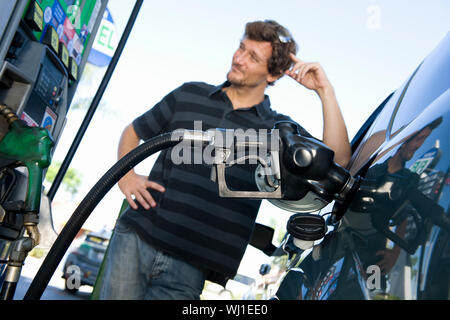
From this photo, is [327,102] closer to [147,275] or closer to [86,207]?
[86,207]

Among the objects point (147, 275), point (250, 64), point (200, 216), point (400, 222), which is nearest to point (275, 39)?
point (250, 64)

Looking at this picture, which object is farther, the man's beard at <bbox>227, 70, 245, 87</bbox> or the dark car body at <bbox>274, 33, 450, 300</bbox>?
the man's beard at <bbox>227, 70, 245, 87</bbox>

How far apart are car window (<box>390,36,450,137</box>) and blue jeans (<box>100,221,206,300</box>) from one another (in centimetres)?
99

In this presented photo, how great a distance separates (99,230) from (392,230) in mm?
7116

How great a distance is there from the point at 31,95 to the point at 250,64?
3.64ft

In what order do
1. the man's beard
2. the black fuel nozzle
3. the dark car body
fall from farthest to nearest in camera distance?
the man's beard
the black fuel nozzle
the dark car body

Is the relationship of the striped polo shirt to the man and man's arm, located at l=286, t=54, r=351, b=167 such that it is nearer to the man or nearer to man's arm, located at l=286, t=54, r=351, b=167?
the man

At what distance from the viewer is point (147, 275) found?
1569mm

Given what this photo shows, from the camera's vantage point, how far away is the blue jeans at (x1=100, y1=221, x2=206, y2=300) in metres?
1.54

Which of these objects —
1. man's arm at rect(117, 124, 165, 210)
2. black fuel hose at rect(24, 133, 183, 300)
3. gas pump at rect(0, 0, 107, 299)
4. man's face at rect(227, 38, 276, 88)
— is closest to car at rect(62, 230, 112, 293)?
gas pump at rect(0, 0, 107, 299)

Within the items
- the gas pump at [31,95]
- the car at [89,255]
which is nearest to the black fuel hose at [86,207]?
the gas pump at [31,95]

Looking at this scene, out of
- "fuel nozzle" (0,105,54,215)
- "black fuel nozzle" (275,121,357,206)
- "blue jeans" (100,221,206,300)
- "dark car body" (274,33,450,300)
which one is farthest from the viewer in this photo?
"blue jeans" (100,221,206,300)
